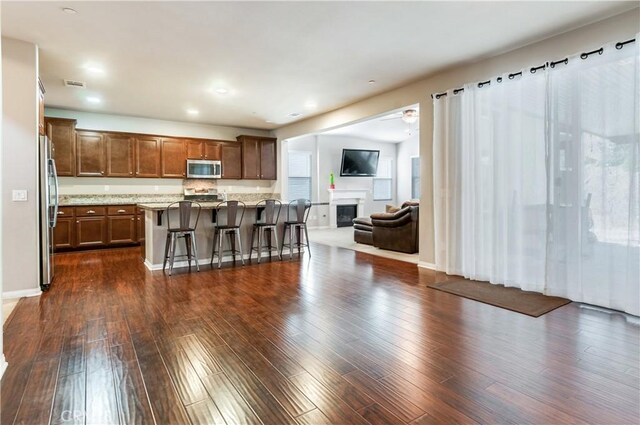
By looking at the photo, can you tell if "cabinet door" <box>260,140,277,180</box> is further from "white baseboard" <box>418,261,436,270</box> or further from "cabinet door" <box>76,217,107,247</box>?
"white baseboard" <box>418,261,436,270</box>

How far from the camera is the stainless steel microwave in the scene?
26.1ft

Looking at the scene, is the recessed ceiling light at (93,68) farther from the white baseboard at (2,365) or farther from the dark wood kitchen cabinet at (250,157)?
the dark wood kitchen cabinet at (250,157)

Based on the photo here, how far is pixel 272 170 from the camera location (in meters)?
8.98

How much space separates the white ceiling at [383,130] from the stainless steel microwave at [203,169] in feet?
8.95

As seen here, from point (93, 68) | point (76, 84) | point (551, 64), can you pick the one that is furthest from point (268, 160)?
point (551, 64)

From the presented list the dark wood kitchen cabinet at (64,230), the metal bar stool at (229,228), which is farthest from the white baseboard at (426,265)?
the dark wood kitchen cabinet at (64,230)

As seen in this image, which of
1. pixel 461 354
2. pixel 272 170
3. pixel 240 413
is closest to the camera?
pixel 240 413

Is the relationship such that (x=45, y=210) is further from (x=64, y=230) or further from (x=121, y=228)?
(x=121, y=228)

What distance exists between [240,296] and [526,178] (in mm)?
3440

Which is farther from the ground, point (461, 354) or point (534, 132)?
point (534, 132)

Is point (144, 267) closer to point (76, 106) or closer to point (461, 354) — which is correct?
point (76, 106)

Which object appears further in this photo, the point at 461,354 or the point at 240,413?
the point at 461,354

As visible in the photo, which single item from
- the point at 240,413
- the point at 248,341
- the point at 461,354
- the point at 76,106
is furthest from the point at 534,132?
the point at 76,106

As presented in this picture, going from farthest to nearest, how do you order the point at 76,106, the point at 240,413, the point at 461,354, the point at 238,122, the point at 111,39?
1. the point at 238,122
2. the point at 76,106
3. the point at 111,39
4. the point at 461,354
5. the point at 240,413
